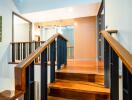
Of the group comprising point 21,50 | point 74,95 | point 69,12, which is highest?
point 69,12

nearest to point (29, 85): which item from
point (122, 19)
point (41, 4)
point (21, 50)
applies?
point (122, 19)

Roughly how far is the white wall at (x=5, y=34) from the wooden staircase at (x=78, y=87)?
3.11m

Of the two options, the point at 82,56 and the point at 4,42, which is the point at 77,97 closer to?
the point at 4,42

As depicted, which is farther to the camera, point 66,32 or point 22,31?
point 66,32

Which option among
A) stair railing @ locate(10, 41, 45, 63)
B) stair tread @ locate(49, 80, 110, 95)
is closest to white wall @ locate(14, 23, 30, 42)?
stair railing @ locate(10, 41, 45, 63)

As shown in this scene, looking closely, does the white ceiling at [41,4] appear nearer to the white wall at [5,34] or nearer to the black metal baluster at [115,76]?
the white wall at [5,34]

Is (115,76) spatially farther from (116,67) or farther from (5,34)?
(5,34)

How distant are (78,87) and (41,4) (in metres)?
4.50

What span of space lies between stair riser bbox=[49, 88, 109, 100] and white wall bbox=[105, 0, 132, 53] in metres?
1.04

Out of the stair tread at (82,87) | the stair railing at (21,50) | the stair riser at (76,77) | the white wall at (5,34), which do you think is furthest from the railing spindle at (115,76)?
the white wall at (5,34)

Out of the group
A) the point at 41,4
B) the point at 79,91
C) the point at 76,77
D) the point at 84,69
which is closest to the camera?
the point at 79,91

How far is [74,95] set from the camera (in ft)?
8.02

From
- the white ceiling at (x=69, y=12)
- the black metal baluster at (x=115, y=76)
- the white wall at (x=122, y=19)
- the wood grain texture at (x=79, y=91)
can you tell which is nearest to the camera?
the black metal baluster at (x=115, y=76)

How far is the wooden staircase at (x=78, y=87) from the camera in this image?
2.30 meters
